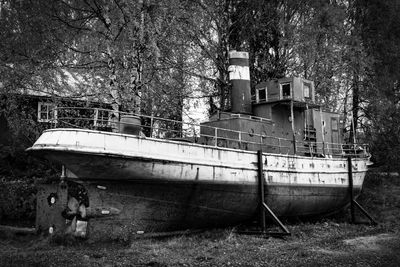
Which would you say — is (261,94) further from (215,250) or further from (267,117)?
(215,250)

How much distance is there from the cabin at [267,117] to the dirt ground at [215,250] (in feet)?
9.93

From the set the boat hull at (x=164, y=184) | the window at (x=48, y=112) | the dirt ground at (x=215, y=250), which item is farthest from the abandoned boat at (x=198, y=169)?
the dirt ground at (x=215, y=250)

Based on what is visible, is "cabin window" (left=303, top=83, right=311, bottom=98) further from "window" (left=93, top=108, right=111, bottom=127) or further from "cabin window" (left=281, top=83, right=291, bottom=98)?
"window" (left=93, top=108, right=111, bottom=127)

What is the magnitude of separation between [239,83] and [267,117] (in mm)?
1560

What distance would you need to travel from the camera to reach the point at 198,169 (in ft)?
37.7

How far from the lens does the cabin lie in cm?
1381

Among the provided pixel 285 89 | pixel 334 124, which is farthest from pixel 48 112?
pixel 334 124

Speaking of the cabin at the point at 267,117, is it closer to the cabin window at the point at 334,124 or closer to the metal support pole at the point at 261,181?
the metal support pole at the point at 261,181

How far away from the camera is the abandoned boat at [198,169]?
1019 centimetres

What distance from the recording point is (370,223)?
16094 mm

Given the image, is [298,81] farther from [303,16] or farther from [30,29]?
[30,29]

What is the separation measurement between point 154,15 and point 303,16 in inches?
381

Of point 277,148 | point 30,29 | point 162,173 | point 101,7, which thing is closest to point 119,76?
point 101,7

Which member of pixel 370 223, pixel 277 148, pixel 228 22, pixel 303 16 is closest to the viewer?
pixel 277 148
